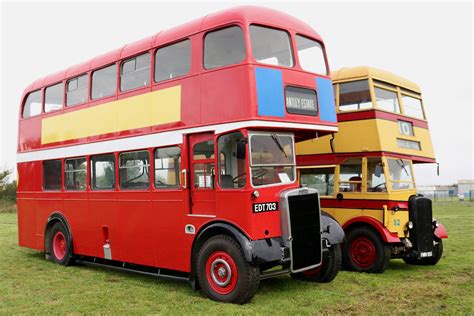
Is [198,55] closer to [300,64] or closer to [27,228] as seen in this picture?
[300,64]

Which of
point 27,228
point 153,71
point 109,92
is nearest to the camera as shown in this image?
point 153,71

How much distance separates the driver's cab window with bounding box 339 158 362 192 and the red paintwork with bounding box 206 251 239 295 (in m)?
4.15

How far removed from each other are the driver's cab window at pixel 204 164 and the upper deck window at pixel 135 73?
1866 millimetres

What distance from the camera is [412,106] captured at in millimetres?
12203

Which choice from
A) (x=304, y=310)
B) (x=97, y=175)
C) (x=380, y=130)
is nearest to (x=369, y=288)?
(x=304, y=310)

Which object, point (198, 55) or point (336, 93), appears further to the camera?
point (336, 93)

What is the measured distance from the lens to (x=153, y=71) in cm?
945

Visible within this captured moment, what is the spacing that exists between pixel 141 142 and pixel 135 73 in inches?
53.6

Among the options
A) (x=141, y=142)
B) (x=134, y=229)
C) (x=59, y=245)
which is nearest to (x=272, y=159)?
(x=141, y=142)

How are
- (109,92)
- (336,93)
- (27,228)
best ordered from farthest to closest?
(27,228) → (336,93) → (109,92)

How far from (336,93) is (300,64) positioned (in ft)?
10.4

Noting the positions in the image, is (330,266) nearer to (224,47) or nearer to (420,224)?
(420,224)

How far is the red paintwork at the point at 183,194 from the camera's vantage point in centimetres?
781

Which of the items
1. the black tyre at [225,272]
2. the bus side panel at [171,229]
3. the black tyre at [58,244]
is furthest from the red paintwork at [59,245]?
the black tyre at [225,272]
